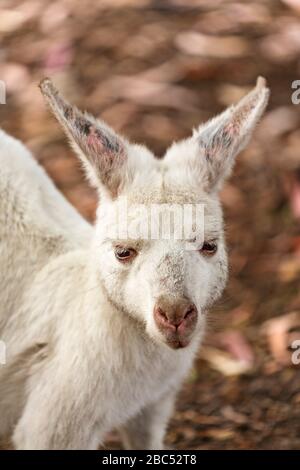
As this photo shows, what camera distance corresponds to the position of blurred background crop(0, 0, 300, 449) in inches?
192

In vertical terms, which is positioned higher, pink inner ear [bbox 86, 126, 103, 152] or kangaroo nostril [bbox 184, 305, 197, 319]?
pink inner ear [bbox 86, 126, 103, 152]

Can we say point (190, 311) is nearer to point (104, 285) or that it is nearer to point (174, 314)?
point (174, 314)

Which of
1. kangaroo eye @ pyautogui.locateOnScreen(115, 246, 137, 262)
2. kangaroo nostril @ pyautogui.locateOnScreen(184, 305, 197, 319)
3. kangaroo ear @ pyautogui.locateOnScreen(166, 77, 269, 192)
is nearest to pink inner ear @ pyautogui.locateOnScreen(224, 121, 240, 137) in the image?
kangaroo ear @ pyautogui.locateOnScreen(166, 77, 269, 192)

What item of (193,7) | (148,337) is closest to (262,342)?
(148,337)

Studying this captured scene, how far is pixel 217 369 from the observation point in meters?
5.00

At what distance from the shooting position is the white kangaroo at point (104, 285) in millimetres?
3266

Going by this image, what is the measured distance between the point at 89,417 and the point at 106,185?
2.73 ft

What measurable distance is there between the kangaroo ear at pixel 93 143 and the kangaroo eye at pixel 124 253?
0.24 meters

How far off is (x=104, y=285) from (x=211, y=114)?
3.14 m

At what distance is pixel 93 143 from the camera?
11.1ft

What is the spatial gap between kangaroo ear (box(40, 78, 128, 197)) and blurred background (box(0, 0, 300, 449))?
5.27ft

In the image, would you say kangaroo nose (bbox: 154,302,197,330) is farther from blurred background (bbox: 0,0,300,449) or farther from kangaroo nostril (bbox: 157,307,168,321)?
blurred background (bbox: 0,0,300,449)

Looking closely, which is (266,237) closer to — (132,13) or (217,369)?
(217,369)
